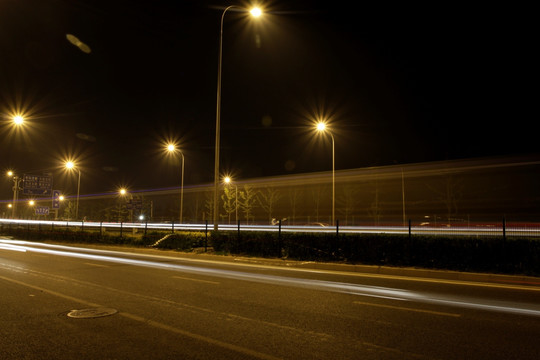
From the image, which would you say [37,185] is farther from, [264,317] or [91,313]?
[264,317]

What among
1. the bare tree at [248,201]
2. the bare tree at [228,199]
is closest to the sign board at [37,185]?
the bare tree at [228,199]

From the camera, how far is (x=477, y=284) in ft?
39.8

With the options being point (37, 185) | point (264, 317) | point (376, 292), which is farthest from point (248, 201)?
point (264, 317)

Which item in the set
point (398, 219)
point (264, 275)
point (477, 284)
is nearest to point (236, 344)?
point (264, 275)

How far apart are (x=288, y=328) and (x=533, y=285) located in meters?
8.72

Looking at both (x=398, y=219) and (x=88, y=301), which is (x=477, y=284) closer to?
(x=88, y=301)

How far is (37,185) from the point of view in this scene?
42.3 meters

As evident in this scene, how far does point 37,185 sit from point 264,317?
41.8 meters

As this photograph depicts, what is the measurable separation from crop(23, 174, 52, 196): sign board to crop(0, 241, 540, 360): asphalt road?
3218 centimetres

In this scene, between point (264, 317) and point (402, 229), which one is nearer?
point (264, 317)

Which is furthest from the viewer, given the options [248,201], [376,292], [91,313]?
[248,201]

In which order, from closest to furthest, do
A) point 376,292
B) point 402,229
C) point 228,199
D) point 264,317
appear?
point 264,317 < point 376,292 < point 402,229 < point 228,199

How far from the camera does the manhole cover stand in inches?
299

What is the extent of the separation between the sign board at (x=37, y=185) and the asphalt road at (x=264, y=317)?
32177 millimetres
